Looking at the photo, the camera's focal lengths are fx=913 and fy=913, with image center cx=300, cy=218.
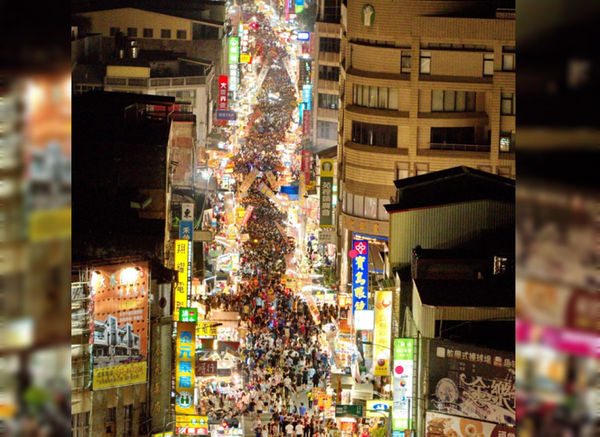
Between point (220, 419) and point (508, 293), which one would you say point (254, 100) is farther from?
point (508, 293)

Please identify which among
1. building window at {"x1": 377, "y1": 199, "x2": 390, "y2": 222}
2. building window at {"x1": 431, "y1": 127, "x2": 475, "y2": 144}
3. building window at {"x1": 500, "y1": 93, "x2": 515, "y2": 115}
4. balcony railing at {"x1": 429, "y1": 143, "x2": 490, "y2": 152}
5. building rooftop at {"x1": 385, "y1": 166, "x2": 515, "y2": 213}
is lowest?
building window at {"x1": 377, "y1": 199, "x2": 390, "y2": 222}

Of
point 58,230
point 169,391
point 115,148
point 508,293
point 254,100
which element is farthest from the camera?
point 254,100

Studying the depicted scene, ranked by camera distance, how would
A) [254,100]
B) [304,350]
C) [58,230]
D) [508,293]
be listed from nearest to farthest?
[58,230], [508,293], [304,350], [254,100]

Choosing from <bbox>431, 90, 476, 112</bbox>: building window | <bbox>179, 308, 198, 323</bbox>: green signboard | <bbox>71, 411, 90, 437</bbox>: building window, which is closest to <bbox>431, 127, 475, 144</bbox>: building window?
<bbox>431, 90, 476, 112</bbox>: building window

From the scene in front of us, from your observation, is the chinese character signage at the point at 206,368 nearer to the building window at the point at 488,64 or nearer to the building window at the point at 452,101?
the building window at the point at 452,101

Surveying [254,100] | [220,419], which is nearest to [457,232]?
[220,419]

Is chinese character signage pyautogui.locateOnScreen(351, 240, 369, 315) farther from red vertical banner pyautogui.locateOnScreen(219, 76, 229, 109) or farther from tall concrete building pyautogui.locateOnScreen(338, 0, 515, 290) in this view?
red vertical banner pyautogui.locateOnScreen(219, 76, 229, 109)

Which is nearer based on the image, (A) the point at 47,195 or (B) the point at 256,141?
(A) the point at 47,195
